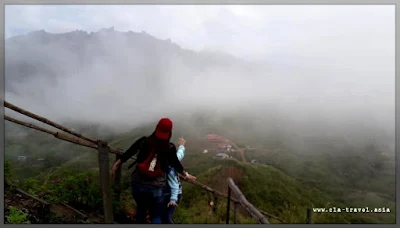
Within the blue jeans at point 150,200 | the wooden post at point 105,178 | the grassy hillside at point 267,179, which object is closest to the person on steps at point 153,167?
the blue jeans at point 150,200

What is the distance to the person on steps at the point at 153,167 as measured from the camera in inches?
143

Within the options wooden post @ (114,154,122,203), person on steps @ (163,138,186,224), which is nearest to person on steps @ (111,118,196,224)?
person on steps @ (163,138,186,224)

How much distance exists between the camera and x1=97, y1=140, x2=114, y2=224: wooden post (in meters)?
4.21

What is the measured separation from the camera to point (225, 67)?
5.19 metres

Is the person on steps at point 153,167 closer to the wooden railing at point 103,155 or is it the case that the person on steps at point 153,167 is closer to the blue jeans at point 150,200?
the blue jeans at point 150,200

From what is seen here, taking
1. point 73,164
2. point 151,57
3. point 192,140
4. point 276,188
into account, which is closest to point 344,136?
point 276,188

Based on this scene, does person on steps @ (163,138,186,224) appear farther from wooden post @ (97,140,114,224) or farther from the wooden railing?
wooden post @ (97,140,114,224)

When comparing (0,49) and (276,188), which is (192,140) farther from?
(0,49)

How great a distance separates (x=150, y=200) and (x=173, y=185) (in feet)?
0.98

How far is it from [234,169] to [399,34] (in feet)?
8.48

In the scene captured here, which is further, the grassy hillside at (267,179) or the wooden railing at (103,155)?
the grassy hillside at (267,179)

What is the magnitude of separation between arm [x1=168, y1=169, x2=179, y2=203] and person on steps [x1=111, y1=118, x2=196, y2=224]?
100mm

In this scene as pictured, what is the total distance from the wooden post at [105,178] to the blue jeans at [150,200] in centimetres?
65

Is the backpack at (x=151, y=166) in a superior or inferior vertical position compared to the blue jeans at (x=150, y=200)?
superior
